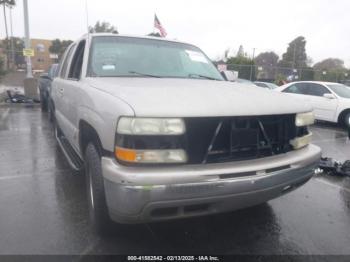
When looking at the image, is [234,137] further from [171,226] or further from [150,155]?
[171,226]

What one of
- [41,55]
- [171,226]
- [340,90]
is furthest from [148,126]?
[41,55]

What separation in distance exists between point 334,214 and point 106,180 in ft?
8.72

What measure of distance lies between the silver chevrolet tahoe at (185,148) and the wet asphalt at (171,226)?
379 mm

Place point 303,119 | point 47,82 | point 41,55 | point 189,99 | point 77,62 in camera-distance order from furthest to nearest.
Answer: point 41,55
point 47,82
point 77,62
point 303,119
point 189,99

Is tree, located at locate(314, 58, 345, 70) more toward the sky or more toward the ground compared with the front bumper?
more toward the sky

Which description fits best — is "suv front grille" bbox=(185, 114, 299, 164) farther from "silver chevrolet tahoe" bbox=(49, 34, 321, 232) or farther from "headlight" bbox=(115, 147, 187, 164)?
"headlight" bbox=(115, 147, 187, 164)

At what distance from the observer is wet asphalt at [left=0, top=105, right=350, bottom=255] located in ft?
9.18

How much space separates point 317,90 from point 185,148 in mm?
9762

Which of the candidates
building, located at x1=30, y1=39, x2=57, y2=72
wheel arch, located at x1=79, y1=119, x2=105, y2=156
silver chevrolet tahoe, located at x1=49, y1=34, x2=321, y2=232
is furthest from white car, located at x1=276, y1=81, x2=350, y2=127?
building, located at x1=30, y1=39, x2=57, y2=72

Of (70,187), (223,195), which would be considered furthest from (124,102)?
(70,187)

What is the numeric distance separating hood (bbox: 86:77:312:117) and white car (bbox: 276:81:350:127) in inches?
310

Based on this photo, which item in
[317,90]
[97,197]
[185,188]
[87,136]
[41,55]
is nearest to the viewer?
[185,188]

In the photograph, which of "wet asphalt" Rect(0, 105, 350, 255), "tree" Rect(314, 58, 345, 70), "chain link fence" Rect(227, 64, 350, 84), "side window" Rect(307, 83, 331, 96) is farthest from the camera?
"tree" Rect(314, 58, 345, 70)

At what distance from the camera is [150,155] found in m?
2.24
